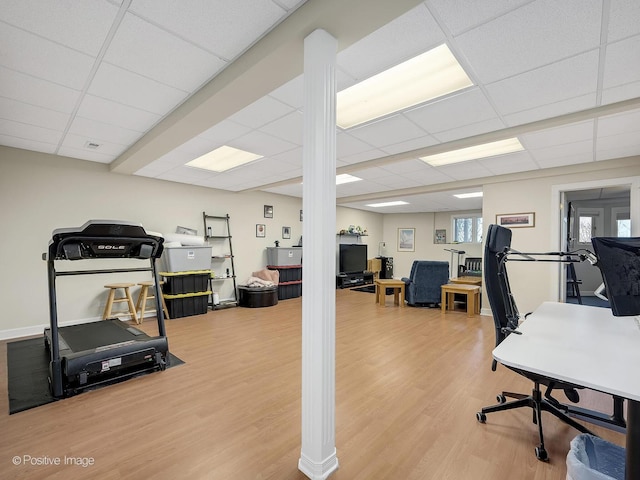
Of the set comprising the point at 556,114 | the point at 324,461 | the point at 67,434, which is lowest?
the point at 67,434

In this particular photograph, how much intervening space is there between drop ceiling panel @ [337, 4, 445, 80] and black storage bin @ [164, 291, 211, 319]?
470 cm

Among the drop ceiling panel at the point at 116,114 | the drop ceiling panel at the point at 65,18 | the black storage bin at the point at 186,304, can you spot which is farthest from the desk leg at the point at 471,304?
the drop ceiling panel at the point at 65,18

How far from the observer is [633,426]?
3.71ft

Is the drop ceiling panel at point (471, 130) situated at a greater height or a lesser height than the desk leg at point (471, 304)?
greater

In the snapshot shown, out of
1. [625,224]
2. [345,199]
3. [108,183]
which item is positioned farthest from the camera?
[345,199]

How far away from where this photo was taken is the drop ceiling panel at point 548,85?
2074mm

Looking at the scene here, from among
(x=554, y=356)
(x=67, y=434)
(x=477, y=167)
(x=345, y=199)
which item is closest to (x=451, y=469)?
(x=554, y=356)

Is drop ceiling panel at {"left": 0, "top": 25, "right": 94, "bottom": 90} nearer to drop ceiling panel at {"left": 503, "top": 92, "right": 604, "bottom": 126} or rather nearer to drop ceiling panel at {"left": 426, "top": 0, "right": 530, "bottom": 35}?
drop ceiling panel at {"left": 426, "top": 0, "right": 530, "bottom": 35}

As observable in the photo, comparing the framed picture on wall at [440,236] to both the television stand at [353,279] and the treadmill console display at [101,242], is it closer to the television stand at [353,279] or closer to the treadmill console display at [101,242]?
the television stand at [353,279]

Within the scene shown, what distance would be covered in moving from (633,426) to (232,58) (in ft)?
9.49

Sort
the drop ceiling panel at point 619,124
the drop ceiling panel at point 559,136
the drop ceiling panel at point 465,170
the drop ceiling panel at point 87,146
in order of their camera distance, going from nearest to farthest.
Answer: the drop ceiling panel at point 619,124 → the drop ceiling panel at point 559,136 → the drop ceiling panel at point 87,146 → the drop ceiling panel at point 465,170

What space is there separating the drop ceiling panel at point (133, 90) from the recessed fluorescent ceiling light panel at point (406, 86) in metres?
1.52

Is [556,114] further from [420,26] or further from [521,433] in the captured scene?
[521,433]

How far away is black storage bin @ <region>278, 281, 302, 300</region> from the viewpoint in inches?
278
